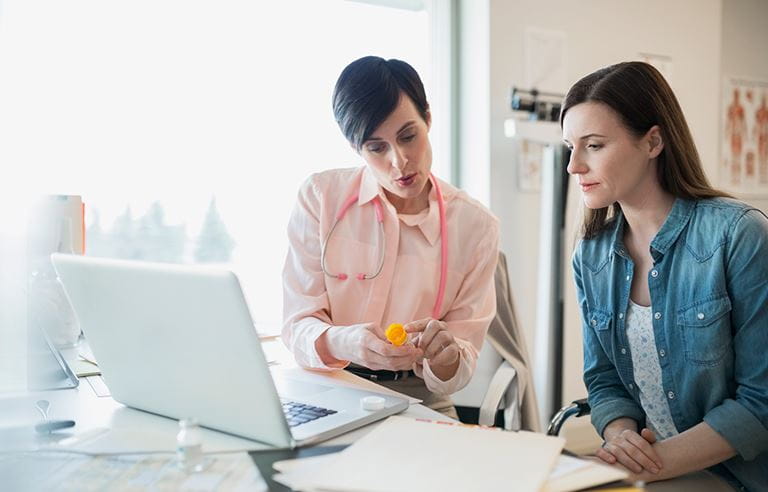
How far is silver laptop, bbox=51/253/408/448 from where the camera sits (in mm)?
900

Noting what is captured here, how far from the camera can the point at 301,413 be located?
110 centimetres

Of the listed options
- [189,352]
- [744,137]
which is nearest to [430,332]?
[189,352]

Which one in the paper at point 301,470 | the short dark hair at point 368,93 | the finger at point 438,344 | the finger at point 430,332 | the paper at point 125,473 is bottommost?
the paper at point 125,473

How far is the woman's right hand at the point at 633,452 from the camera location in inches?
49.8

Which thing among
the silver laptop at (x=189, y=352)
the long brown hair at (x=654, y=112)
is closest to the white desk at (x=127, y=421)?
the silver laptop at (x=189, y=352)

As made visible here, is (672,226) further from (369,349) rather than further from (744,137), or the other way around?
(744,137)

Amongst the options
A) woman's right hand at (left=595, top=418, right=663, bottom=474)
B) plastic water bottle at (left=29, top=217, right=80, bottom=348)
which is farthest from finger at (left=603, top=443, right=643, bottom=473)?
plastic water bottle at (left=29, top=217, right=80, bottom=348)

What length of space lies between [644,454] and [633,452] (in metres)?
0.02

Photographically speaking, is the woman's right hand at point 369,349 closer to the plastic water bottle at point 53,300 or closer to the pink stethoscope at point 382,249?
the pink stethoscope at point 382,249

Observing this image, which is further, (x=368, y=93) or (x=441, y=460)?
(x=368, y=93)

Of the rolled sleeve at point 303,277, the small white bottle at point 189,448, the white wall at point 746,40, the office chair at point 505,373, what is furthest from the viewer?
the white wall at point 746,40

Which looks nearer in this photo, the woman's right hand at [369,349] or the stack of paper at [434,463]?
the stack of paper at [434,463]

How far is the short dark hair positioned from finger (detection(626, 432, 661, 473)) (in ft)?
2.76

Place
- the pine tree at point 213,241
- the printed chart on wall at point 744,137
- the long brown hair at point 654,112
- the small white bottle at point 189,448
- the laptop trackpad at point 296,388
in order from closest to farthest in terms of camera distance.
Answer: the small white bottle at point 189,448, the laptop trackpad at point 296,388, the long brown hair at point 654,112, the pine tree at point 213,241, the printed chart on wall at point 744,137
